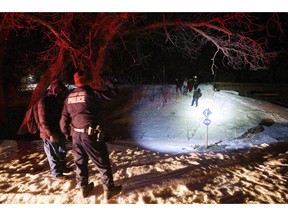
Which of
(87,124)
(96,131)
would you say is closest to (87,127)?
(87,124)

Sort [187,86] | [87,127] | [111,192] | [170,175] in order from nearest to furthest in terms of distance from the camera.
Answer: [87,127] → [111,192] → [170,175] → [187,86]

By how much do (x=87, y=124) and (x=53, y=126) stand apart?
119cm

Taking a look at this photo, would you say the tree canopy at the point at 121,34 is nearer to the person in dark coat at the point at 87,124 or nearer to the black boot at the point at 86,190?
the person in dark coat at the point at 87,124

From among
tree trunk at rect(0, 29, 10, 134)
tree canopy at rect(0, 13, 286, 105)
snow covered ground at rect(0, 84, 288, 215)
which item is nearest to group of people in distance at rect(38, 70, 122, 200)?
snow covered ground at rect(0, 84, 288, 215)

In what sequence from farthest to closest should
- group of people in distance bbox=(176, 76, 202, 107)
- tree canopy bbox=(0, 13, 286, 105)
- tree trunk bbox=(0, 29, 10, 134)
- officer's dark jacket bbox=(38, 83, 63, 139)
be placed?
1. group of people in distance bbox=(176, 76, 202, 107)
2. tree trunk bbox=(0, 29, 10, 134)
3. tree canopy bbox=(0, 13, 286, 105)
4. officer's dark jacket bbox=(38, 83, 63, 139)

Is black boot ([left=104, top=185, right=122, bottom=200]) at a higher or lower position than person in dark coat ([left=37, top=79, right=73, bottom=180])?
lower

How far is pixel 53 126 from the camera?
4867 millimetres

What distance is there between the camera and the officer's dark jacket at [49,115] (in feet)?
15.4

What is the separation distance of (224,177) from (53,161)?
357cm

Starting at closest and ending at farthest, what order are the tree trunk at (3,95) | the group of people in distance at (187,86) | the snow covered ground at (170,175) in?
the snow covered ground at (170,175), the tree trunk at (3,95), the group of people in distance at (187,86)

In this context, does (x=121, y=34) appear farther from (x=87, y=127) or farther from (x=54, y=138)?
(x=87, y=127)

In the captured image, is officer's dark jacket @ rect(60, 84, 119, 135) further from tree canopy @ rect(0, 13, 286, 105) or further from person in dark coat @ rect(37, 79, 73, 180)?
tree canopy @ rect(0, 13, 286, 105)

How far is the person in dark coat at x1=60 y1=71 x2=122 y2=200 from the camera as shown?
4047 millimetres

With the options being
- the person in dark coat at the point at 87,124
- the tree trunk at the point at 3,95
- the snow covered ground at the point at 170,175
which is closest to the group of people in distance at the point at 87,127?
the person in dark coat at the point at 87,124
